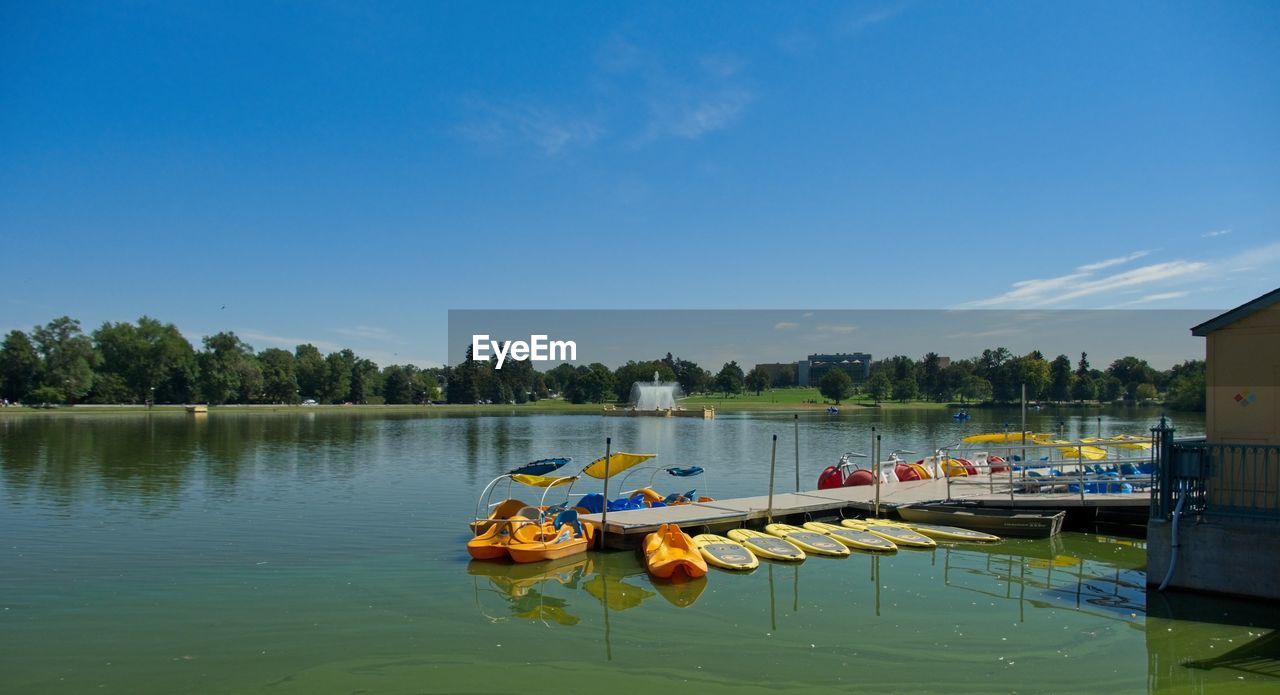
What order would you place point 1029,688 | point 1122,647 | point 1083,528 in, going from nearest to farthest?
point 1029,688, point 1122,647, point 1083,528

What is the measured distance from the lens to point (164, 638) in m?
13.4

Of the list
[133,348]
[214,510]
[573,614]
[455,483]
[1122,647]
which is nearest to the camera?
[1122,647]

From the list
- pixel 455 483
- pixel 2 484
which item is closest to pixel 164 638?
pixel 455 483

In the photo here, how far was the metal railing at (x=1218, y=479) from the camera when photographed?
13.6 meters

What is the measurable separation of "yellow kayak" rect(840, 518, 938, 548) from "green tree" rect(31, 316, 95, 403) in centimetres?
12002

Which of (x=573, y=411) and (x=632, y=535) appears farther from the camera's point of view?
(x=573, y=411)

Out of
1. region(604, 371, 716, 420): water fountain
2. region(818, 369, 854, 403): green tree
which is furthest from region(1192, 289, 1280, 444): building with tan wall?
region(818, 369, 854, 403): green tree

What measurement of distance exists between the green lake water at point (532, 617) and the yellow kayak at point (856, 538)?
1.84 ft

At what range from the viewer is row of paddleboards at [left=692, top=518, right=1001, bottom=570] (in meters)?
19.0

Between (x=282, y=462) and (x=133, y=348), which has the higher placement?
(x=133, y=348)

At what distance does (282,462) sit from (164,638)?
31668 millimetres

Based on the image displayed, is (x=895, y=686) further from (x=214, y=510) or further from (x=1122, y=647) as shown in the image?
(x=214, y=510)

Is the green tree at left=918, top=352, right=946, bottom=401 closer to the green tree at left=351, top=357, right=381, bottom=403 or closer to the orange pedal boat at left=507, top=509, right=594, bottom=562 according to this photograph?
the green tree at left=351, top=357, right=381, bottom=403

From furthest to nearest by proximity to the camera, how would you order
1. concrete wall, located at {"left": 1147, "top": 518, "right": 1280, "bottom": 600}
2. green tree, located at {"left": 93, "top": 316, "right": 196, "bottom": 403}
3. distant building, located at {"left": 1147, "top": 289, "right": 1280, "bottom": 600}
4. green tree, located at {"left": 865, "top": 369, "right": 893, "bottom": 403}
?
green tree, located at {"left": 865, "top": 369, "right": 893, "bottom": 403} → green tree, located at {"left": 93, "top": 316, "right": 196, "bottom": 403} → distant building, located at {"left": 1147, "top": 289, "right": 1280, "bottom": 600} → concrete wall, located at {"left": 1147, "top": 518, "right": 1280, "bottom": 600}
